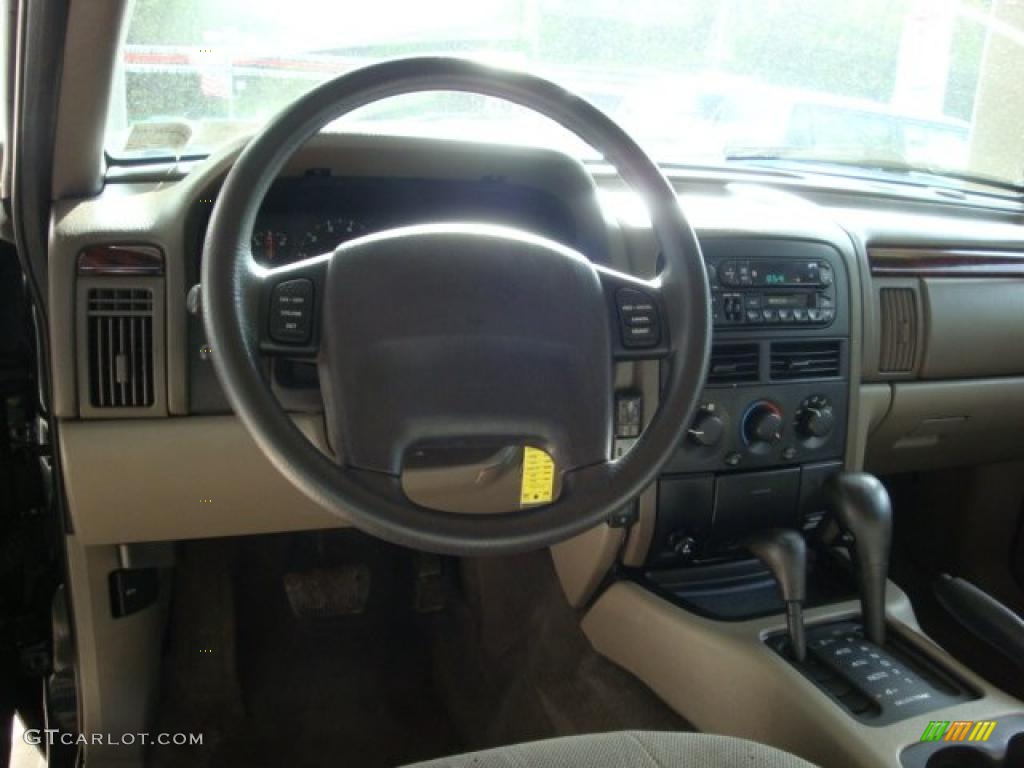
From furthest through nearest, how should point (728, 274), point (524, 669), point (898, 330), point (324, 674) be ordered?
point (324, 674) < point (524, 669) < point (898, 330) < point (728, 274)

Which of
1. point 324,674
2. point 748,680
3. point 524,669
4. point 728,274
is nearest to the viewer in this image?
point 748,680

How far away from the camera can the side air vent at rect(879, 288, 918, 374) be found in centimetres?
183

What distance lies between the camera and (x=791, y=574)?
148cm

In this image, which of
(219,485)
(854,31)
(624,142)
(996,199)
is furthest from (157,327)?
(996,199)

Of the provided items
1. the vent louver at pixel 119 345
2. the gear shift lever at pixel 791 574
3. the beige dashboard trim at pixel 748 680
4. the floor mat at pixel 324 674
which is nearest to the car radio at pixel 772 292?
the gear shift lever at pixel 791 574

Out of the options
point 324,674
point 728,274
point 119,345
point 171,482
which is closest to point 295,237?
point 119,345

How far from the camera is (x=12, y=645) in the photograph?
176cm

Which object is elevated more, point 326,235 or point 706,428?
point 326,235

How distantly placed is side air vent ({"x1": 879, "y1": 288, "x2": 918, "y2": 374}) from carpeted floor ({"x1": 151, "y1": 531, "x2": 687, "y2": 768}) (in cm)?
78

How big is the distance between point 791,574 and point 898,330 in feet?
2.07

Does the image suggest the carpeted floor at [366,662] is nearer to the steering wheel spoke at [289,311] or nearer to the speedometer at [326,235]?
the speedometer at [326,235]

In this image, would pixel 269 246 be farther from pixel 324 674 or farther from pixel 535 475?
pixel 324 674

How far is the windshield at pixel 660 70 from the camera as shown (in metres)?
1.64

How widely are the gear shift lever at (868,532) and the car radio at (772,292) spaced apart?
11.2 inches
